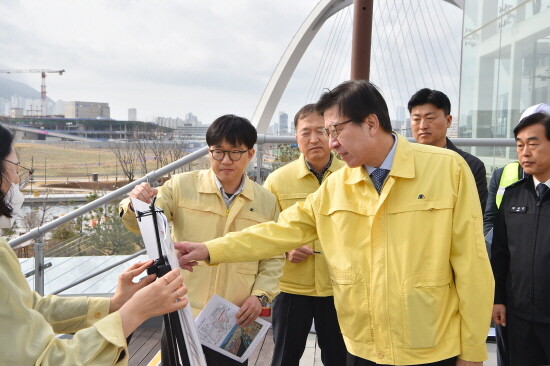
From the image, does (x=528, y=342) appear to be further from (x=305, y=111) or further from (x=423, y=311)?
(x=305, y=111)

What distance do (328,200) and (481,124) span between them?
217 inches

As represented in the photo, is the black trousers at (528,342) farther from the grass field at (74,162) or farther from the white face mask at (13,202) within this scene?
the grass field at (74,162)

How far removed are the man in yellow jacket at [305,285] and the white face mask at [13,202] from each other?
1283 mm

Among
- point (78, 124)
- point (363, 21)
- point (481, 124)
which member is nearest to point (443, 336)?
point (363, 21)

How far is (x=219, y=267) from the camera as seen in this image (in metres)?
2.06

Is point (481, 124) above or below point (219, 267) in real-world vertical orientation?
above

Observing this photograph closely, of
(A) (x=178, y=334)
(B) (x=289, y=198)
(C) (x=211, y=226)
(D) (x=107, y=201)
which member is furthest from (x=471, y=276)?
(D) (x=107, y=201)

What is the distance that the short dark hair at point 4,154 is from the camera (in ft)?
4.35

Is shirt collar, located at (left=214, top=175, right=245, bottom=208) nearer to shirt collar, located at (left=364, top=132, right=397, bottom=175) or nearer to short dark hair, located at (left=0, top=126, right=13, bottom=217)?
shirt collar, located at (left=364, top=132, right=397, bottom=175)

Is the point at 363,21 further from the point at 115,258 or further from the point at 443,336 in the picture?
the point at 443,336

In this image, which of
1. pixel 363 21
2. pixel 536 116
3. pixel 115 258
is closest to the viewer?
pixel 536 116

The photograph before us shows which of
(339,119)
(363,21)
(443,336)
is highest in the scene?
(363,21)

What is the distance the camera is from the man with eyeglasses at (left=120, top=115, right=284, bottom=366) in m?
2.04

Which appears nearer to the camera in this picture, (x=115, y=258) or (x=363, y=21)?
(x=115, y=258)
